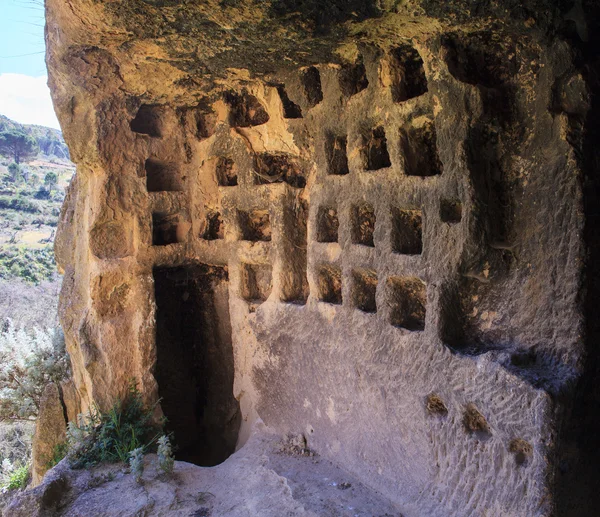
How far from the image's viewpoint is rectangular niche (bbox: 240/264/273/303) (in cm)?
354

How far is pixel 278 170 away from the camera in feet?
11.0

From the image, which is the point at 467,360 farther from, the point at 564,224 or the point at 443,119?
the point at 443,119

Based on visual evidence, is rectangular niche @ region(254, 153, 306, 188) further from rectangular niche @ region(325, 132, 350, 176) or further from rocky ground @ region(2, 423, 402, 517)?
rocky ground @ region(2, 423, 402, 517)

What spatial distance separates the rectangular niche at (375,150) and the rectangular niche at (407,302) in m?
0.57

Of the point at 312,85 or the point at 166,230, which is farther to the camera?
the point at 166,230

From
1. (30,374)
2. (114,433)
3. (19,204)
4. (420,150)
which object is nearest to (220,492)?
(114,433)

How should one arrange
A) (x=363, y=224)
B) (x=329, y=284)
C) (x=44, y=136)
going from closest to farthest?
(x=363, y=224)
(x=329, y=284)
(x=44, y=136)

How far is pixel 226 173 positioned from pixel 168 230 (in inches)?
22.3

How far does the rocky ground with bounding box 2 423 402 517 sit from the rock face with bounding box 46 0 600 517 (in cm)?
12

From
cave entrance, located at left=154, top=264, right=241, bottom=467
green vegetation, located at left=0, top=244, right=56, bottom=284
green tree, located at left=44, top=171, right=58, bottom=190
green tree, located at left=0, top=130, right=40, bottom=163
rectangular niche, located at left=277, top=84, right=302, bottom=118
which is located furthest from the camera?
green tree, located at left=0, top=130, right=40, bottom=163

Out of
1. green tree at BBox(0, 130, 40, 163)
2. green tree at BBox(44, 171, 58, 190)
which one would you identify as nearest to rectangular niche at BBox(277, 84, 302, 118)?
green tree at BBox(44, 171, 58, 190)

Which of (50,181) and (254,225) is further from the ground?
(50,181)

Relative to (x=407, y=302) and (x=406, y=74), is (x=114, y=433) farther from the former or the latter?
(x=406, y=74)

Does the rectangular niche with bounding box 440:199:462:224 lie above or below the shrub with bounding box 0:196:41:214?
above
